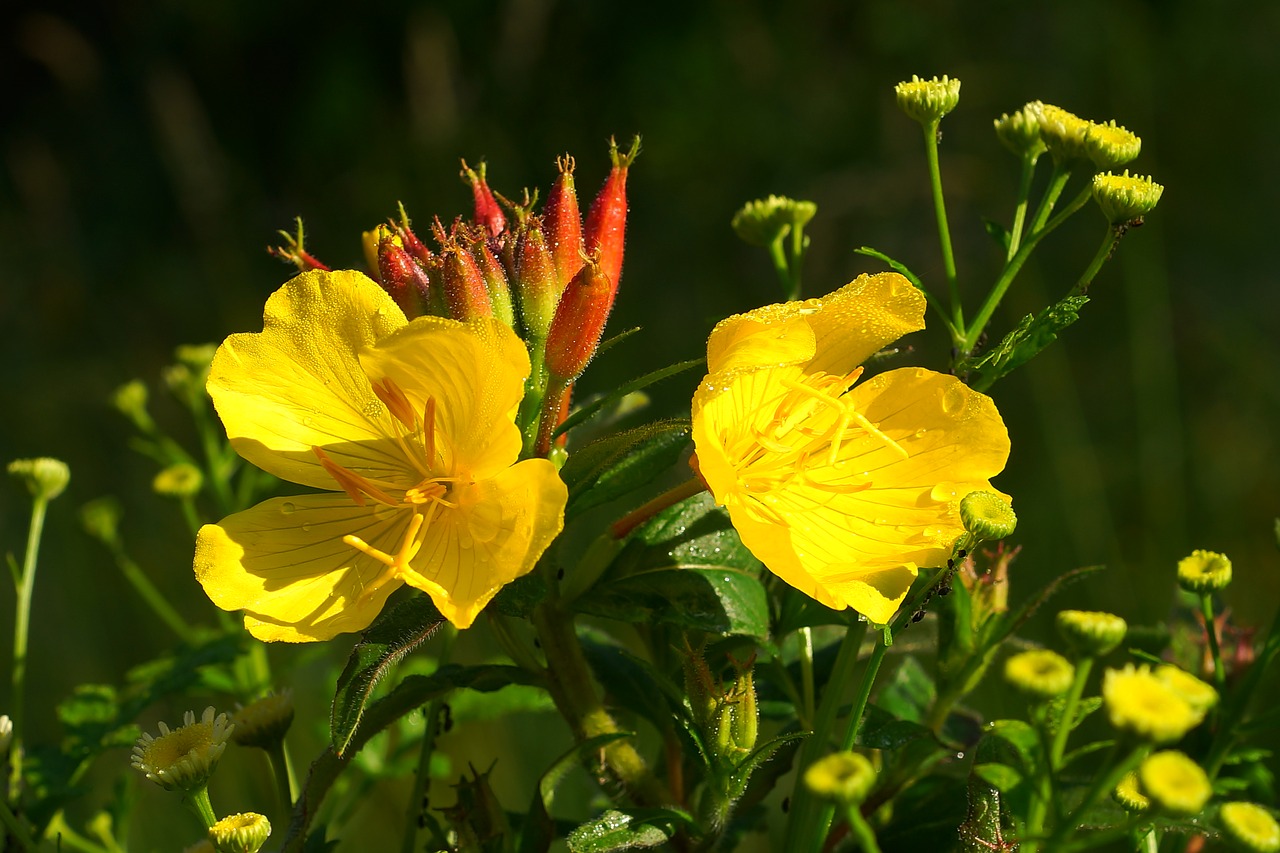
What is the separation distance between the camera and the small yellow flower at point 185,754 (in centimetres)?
139

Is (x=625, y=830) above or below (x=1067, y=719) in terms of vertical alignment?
below

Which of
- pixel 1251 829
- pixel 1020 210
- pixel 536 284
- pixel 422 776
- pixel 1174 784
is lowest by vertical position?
pixel 422 776

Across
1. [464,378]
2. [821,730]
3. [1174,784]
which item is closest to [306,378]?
[464,378]

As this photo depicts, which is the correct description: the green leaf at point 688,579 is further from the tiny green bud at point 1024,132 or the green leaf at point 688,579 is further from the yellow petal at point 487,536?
the tiny green bud at point 1024,132

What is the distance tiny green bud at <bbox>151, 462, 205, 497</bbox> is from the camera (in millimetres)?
2051

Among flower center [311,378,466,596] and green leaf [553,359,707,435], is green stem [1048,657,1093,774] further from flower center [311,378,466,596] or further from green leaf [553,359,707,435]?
flower center [311,378,466,596]

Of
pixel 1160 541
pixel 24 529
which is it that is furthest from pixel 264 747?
pixel 24 529

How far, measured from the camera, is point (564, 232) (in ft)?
5.18

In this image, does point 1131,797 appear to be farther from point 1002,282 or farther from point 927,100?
point 927,100

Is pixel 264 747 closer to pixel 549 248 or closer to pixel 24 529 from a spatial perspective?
pixel 549 248

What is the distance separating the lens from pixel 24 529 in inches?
193

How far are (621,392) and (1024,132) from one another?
647mm

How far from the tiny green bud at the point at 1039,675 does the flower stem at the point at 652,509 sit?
1.59ft

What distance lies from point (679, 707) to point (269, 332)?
675mm
